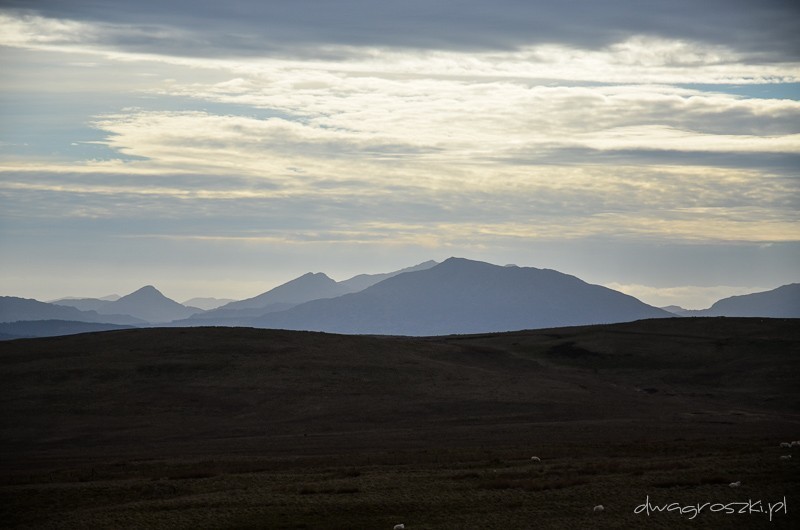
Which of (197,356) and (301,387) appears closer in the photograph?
(301,387)

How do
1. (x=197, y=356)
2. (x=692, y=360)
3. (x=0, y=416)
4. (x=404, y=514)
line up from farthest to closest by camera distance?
(x=692, y=360), (x=197, y=356), (x=0, y=416), (x=404, y=514)

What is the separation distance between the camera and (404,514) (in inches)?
1326

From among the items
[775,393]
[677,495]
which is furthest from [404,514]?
[775,393]

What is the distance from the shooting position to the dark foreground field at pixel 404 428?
113ft

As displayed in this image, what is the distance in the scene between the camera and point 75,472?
153 ft

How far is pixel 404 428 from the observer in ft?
224

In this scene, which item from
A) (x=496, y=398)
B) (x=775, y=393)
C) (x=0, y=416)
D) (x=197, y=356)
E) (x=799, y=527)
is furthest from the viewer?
(x=197, y=356)

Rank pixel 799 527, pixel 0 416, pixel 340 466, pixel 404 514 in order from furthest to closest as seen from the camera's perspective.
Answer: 1. pixel 0 416
2. pixel 340 466
3. pixel 404 514
4. pixel 799 527

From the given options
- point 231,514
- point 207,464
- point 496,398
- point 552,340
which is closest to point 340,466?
point 207,464

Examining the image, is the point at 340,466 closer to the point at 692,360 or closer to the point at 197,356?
the point at 197,356

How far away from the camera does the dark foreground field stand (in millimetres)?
34375

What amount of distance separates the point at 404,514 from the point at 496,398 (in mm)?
46711

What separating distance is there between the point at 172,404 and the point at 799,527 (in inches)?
2310

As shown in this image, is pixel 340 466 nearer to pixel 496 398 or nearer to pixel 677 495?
pixel 677 495
